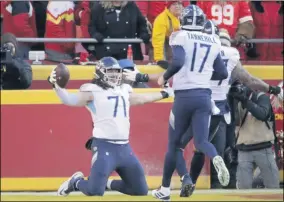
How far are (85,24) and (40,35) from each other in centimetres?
73

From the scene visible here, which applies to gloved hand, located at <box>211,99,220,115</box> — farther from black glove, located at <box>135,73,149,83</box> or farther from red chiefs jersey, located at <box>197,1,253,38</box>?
red chiefs jersey, located at <box>197,1,253,38</box>

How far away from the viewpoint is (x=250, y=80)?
14.0 meters

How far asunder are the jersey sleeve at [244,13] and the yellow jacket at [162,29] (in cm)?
88

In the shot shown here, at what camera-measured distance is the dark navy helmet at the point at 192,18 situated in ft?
42.3

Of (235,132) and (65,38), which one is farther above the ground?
(65,38)

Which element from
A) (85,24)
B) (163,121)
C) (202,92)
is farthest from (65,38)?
(202,92)

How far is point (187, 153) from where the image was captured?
15.3 meters

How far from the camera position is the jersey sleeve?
15336mm

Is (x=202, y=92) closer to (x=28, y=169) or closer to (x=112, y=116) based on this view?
(x=112, y=116)

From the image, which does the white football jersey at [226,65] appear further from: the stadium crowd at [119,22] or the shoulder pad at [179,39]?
the stadium crowd at [119,22]

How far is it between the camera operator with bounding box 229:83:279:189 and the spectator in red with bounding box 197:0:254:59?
0.97m

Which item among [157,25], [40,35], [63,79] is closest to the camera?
[63,79]

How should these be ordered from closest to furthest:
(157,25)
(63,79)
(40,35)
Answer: (63,79)
(157,25)
(40,35)

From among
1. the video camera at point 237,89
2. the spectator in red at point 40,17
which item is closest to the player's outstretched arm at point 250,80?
the video camera at point 237,89
